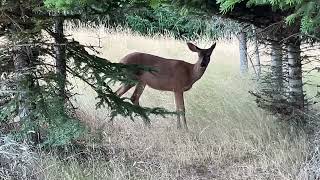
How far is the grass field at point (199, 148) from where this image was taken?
481 cm

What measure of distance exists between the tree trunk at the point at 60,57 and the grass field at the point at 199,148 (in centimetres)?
64

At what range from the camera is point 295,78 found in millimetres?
5680

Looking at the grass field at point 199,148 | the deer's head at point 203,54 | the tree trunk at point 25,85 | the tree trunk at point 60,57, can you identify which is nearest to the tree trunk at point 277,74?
the grass field at point 199,148

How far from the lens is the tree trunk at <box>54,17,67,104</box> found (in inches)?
191

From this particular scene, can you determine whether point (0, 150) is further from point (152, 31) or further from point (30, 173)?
point (152, 31)

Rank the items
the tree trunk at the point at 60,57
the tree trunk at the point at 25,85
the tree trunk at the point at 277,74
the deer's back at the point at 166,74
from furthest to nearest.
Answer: the deer's back at the point at 166,74, the tree trunk at the point at 277,74, the tree trunk at the point at 60,57, the tree trunk at the point at 25,85

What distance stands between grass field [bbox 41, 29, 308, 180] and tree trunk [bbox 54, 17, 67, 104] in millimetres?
638

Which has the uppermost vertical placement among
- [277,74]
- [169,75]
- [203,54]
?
[203,54]

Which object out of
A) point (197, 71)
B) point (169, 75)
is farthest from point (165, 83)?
point (197, 71)

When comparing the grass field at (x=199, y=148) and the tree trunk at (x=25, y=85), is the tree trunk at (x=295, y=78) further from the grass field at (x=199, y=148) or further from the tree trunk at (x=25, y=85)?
the tree trunk at (x=25, y=85)

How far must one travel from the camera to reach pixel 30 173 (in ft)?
15.4

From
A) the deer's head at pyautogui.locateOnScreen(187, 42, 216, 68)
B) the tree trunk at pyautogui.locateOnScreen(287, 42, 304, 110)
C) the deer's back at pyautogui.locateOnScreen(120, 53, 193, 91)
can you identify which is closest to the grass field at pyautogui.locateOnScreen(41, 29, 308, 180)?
the tree trunk at pyautogui.locateOnScreen(287, 42, 304, 110)

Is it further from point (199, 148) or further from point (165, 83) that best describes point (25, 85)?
point (165, 83)

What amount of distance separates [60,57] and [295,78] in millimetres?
2470
